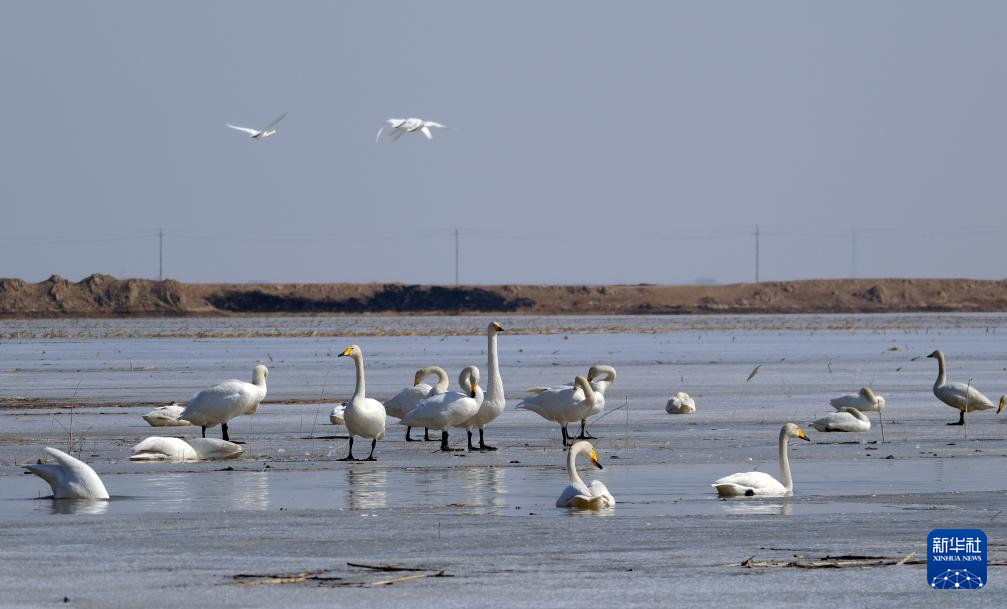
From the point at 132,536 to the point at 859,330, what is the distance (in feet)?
197

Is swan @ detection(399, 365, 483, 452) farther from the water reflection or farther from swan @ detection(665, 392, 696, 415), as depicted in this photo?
swan @ detection(665, 392, 696, 415)

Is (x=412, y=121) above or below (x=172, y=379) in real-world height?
above

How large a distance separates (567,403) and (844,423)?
319 centimetres

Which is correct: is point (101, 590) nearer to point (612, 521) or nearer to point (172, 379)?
point (612, 521)

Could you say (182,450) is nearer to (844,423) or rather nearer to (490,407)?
(490,407)

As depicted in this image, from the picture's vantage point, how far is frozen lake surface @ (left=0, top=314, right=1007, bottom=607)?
8.51 m

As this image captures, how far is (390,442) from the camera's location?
1897cm

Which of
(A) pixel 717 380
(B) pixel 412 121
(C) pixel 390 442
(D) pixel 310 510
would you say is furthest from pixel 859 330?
(D) pixel 310 510

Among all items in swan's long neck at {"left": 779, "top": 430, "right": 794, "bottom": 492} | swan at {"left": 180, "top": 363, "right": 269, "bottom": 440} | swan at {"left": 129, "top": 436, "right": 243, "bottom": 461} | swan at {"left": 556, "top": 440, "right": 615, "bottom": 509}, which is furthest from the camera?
swan at {"left": 180, "top": 363, "right": 269, "bottom": 440}

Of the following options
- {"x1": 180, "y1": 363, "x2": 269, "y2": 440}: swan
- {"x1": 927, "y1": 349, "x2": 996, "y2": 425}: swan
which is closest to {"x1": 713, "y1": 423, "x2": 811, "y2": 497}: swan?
{"x1": 180, "y1": 363, "x2": 269, "y2": 440}: swan

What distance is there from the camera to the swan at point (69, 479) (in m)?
12.5

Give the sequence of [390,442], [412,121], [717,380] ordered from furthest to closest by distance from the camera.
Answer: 1. [717,380]
2. [412,121]
3. [390,442]

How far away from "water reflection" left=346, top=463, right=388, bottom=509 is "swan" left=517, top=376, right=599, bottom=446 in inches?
128

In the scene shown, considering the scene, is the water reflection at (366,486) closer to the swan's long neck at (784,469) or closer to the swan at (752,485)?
the swan at (752,485)
